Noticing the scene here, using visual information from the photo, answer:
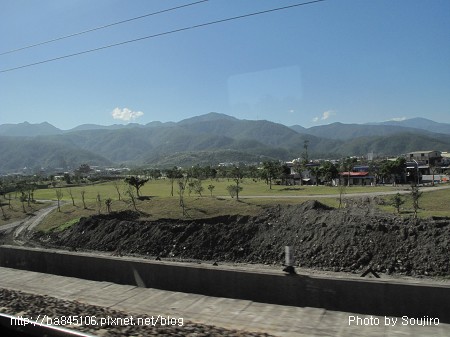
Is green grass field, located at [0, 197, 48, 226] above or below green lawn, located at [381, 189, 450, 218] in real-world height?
below

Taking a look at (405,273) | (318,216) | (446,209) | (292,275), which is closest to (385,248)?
(405,273)

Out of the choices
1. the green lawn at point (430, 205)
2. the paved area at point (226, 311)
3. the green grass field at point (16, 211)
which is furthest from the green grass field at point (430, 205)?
the green grass field at point (16, 211)

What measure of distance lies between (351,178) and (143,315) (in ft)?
304

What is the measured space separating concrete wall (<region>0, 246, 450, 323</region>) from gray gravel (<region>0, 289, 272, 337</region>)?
6.14 feet

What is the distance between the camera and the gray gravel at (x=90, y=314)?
8.56 m

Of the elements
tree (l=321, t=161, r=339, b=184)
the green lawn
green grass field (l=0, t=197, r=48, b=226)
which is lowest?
green grass field (l=0, t=197, r=48, b=226)

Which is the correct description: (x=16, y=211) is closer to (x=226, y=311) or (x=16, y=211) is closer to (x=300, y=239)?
(x=300, y=239)

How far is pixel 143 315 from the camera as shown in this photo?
33.2 feet

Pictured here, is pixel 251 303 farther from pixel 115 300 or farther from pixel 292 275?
pixel 115 300

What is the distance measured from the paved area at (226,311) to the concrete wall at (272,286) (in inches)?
8.1

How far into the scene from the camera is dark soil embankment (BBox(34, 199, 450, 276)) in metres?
23.5

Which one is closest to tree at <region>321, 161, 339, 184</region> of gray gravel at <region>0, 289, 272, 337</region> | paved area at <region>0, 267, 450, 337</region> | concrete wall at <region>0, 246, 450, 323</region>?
concrete wall at <region>0, 246, 450, 323</region>

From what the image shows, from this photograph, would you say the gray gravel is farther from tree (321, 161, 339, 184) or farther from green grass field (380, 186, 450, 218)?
tree (321, 161, 339, 184)

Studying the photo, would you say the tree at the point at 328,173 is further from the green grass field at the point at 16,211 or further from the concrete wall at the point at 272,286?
the concrete wall at the point at 272,286
